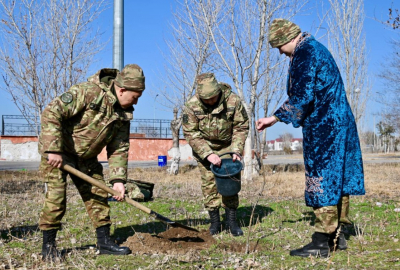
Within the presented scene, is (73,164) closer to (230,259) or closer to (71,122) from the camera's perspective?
(71,122)

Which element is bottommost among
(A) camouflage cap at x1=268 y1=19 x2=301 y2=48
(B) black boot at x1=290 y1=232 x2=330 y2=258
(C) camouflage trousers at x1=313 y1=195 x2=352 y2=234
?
(B) black boot at x1=290 y1=232 x2=330 y2=258

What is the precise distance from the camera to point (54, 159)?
3.48 m

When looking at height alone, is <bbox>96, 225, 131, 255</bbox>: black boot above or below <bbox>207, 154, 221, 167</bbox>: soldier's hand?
below

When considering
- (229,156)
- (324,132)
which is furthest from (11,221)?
(324,132)

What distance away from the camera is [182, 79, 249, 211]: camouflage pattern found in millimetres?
4656

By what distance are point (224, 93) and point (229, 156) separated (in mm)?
772

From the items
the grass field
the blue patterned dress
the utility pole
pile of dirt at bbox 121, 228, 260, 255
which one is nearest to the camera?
the grass field

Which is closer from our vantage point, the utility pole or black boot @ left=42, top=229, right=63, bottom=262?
black boot @ left=42, top=229, right=63, bottom=262

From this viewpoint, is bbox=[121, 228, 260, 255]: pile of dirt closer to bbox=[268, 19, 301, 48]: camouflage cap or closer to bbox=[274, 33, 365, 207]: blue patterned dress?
bbox=[274, 33, 365, 207]: blue patterned dress

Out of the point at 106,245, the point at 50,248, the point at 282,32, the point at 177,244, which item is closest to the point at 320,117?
the point at 282,32

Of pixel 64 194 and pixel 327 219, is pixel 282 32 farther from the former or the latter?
pixel 64 194

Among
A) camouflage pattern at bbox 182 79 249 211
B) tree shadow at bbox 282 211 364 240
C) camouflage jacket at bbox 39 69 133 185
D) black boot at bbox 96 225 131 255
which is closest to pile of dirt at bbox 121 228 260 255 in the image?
black boot at bbox 96 225 131 255

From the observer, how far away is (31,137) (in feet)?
83.9

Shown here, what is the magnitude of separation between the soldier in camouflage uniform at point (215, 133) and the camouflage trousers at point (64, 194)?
1.25 meters
